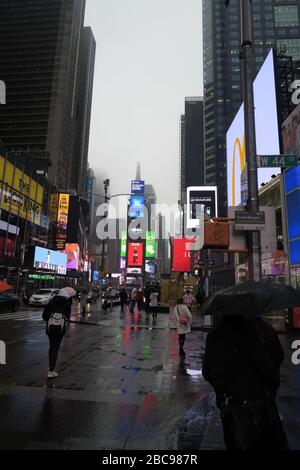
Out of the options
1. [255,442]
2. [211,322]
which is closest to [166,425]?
[255,442]

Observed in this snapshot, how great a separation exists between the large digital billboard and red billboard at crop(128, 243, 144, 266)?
83130 millimetres

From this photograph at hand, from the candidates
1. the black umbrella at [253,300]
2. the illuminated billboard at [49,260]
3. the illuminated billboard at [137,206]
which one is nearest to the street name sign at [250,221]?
the black umbrella at [253,300]

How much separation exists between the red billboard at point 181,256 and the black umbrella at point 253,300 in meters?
40.9

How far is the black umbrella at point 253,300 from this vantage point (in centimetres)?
340

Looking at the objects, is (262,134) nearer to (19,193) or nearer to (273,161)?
(273,161)

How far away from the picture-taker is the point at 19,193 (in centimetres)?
4938

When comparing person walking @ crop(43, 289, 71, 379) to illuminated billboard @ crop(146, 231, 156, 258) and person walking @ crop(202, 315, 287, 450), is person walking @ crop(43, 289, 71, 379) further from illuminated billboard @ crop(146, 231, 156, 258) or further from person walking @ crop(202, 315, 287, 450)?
illuminated billboard @ crop(146, 231, 156, 258)

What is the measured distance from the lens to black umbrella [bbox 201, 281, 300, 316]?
11.1 ft

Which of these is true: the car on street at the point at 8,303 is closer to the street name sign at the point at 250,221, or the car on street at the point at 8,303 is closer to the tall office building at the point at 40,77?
the street name sign at the point at 250,221

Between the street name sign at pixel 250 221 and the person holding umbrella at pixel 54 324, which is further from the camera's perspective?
the person holding umbrella at pixel 54 324

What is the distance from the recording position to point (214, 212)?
70188 millimetres

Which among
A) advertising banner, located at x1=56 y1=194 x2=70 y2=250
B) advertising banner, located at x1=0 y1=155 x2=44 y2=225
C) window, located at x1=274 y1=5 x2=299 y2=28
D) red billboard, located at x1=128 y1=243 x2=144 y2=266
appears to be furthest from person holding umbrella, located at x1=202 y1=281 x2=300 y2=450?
window, located at x1=274 y1=5 x2=299 y2=28

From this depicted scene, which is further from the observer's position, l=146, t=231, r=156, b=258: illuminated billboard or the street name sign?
l=146, t=231, r=156, b=258: illuminated billboard
